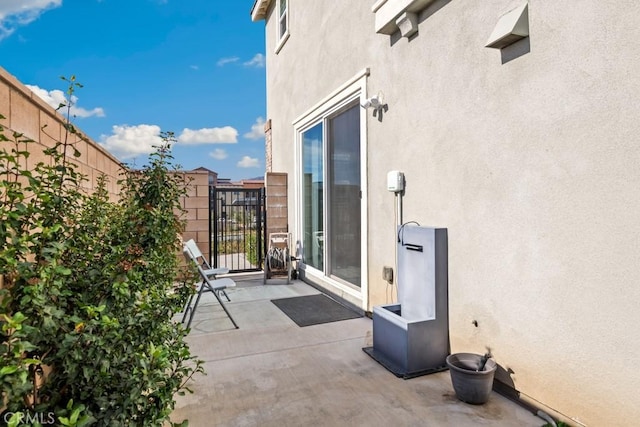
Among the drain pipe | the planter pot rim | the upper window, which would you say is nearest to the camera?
the planter pot rim

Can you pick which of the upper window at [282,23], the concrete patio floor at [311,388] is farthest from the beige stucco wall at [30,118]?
the upper window at [282,23]

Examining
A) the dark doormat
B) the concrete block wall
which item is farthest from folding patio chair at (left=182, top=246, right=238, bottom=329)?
the concrete block wall

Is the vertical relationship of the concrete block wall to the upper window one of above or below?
below

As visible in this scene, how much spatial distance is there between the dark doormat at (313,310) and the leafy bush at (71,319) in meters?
2.58

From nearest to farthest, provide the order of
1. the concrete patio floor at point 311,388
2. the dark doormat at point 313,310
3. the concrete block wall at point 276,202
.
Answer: the concrete patio floor at point 311,388
the dark doormat at point 313,310
the concrete block wall at point 276,202

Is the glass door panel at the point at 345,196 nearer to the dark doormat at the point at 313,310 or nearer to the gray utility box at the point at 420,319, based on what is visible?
the dark doormat at the point at 313,310

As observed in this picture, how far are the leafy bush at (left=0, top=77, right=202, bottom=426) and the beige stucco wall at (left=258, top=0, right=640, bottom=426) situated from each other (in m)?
2.20

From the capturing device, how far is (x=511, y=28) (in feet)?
7.85

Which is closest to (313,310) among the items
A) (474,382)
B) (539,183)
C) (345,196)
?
(345,196)

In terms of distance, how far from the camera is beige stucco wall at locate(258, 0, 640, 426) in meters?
1.93

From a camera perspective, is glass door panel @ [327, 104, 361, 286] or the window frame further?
glass door panel @ [327, 104, 361, 286]

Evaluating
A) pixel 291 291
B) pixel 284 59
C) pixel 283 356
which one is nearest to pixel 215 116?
pixel 284 59

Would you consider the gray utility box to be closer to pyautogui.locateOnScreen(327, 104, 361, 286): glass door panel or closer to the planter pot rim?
the planter pot rim

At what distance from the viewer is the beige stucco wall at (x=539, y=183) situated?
1.93 m
